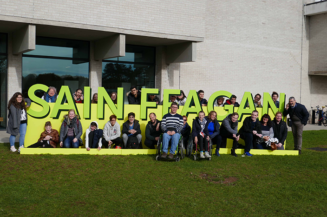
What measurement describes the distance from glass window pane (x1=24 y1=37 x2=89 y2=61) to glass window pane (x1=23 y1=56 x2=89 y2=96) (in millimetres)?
262

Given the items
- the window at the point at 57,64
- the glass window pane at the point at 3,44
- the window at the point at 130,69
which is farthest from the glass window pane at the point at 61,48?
the window at the point at 130,69

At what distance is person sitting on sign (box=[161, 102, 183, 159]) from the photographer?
948 centimetres

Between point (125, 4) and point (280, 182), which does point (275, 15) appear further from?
point (280, 182)

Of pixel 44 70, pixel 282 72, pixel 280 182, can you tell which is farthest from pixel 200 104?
pixel 282 72

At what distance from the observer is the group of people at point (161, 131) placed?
9.80m

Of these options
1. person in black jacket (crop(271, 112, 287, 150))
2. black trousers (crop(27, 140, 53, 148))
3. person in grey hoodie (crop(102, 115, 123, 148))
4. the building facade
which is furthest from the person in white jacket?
person in black jacket (crop(271, 112, 287, 150))

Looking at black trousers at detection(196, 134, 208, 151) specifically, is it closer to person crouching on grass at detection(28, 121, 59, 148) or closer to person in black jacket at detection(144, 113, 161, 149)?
person in black jacket at detection(144, 113, 161, 149)

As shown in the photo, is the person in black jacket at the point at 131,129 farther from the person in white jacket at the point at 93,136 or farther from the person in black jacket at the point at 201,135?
the person in black jacket at the point at 201,135

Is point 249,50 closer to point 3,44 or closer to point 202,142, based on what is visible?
point 202,142

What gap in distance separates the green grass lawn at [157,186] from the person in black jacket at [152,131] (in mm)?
638

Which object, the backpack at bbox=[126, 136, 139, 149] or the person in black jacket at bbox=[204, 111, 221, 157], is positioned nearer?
the backpack at bbox=[126, 136, 139, 149]

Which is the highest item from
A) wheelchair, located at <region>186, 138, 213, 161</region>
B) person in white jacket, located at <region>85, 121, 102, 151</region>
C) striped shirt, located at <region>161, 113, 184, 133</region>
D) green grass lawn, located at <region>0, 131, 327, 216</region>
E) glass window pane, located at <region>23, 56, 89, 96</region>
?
glass window pane, located at <region>23, 56, 89, 96</region>

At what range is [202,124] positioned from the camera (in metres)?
10.3

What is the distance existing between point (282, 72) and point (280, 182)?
14.9 metres
